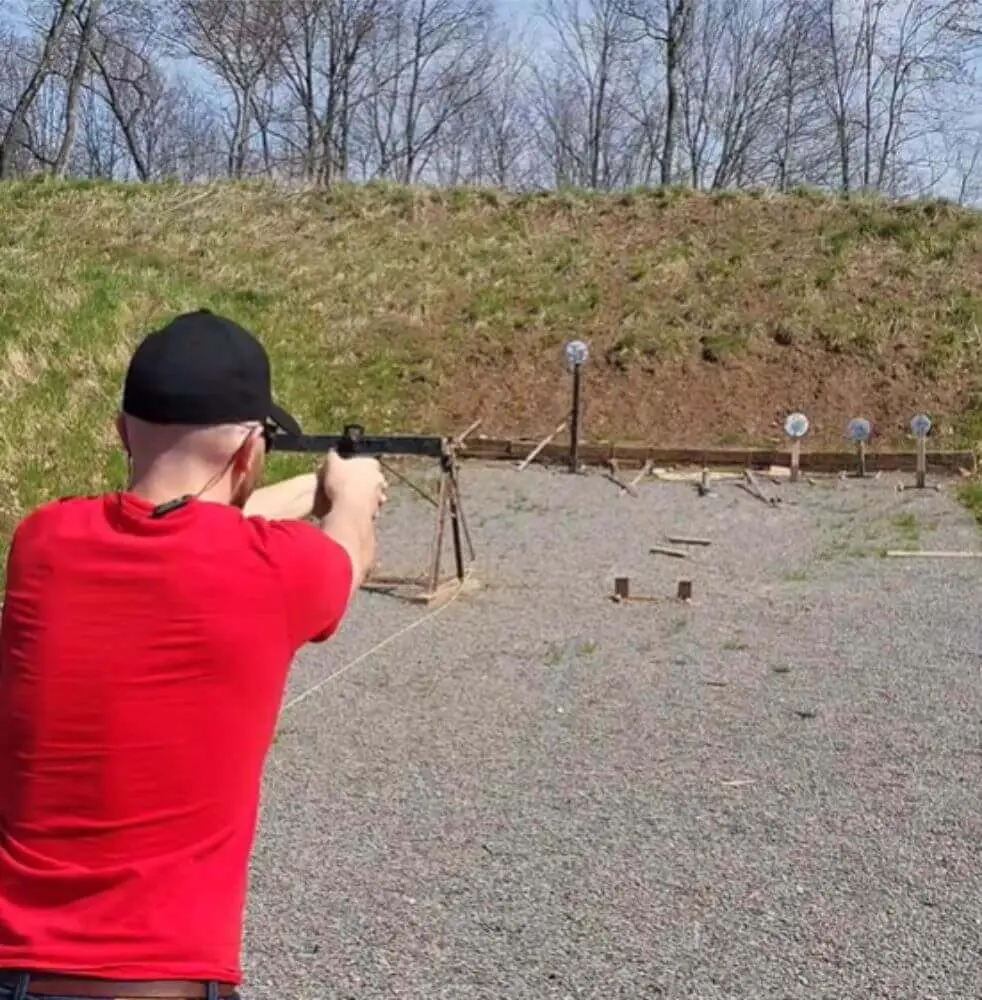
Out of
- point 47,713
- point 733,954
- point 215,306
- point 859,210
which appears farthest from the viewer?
point 859,210

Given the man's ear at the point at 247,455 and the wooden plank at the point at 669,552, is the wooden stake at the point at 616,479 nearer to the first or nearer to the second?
the wooden plank at the point at 669,552

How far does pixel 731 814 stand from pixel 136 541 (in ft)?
12.0

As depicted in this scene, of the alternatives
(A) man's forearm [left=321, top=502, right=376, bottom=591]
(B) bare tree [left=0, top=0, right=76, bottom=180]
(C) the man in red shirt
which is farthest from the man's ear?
(B) bare tree [left=0, top=0, right=76, bottom=180]

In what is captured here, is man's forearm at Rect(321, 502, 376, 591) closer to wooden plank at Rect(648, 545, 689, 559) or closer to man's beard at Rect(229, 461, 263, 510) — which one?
man's beard at Rect(229, 461, 263, 510)

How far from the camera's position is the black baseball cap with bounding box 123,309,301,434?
5.01 feet

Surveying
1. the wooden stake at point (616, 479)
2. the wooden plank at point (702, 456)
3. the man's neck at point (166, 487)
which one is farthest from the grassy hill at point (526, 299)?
the man's neck at point (166, 487)

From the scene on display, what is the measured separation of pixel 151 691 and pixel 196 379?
36 cm

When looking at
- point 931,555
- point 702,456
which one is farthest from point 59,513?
point 702,456

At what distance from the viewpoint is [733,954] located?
3666mm

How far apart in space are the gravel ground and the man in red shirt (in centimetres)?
212

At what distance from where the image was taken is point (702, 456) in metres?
14.4

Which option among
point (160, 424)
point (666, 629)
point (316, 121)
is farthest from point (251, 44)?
point (160, 424)

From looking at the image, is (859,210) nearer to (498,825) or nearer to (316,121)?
(498,825)

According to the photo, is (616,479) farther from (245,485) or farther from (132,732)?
(132,732)
